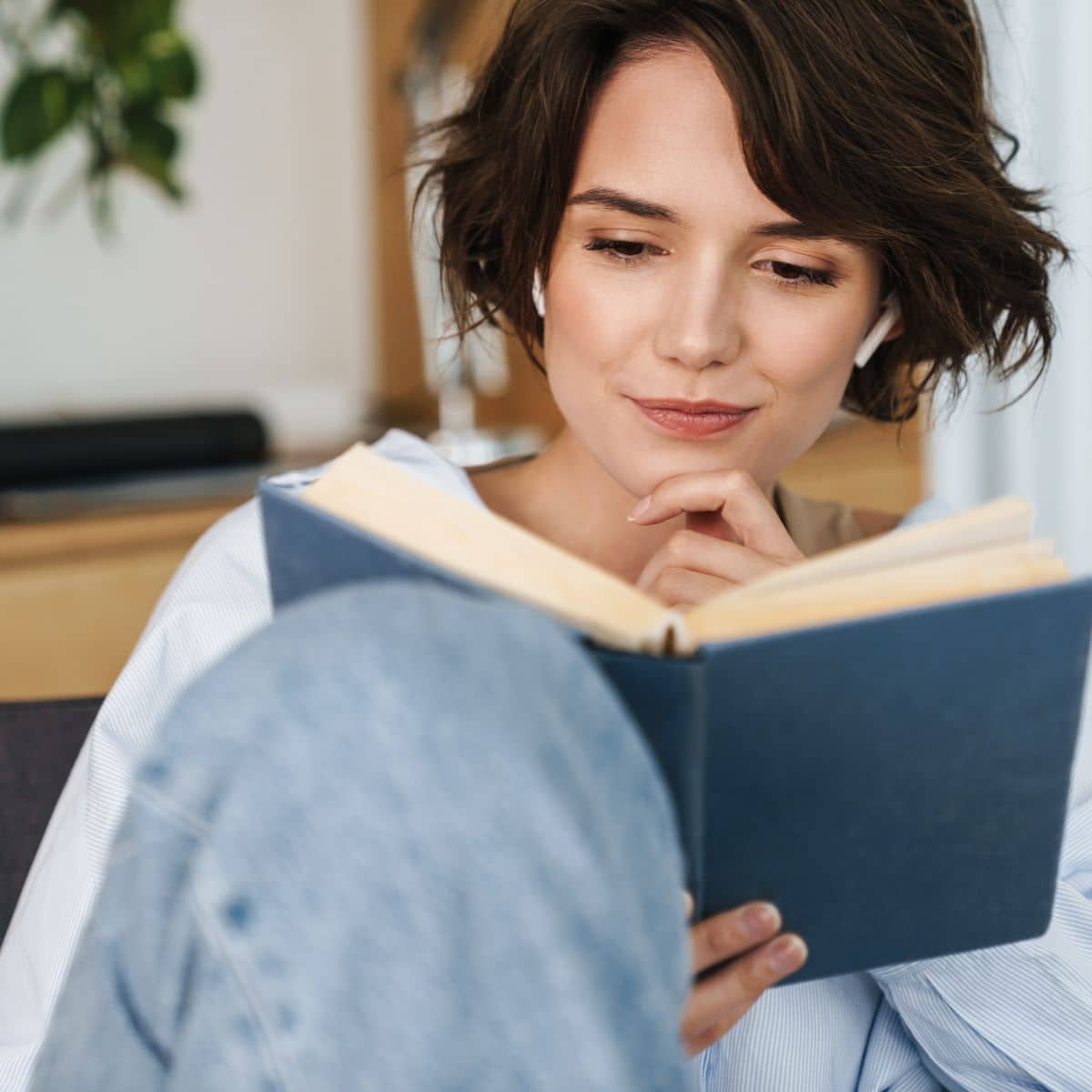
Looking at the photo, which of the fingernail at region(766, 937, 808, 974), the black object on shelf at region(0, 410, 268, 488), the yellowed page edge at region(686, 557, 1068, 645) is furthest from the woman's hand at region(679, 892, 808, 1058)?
the black object on shelf at region(0, 410, 268, 488)

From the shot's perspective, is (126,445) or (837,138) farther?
(126,445)

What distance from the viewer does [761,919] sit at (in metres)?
0.71

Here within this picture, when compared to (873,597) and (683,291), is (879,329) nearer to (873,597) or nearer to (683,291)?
(683,291)

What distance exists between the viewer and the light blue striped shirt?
93 cm

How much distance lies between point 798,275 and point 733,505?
18cm

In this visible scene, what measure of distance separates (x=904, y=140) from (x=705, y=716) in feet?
1.89

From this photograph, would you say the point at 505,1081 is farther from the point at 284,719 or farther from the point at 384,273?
the point at 384,273

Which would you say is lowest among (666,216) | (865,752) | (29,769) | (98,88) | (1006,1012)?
(1006,1012)

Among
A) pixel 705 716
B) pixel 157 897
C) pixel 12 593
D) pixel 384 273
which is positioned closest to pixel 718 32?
pixel 705 716

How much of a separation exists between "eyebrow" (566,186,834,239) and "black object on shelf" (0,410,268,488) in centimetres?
114

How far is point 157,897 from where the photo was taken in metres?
0.57

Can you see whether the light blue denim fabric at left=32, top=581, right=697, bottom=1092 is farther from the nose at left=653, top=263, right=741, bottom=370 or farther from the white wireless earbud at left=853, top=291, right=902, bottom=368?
the white wireless earbud at left=853, top=291, right=902, bottom=368

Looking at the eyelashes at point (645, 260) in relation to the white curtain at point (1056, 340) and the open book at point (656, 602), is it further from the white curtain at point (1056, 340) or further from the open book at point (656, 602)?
the white curtain at point (1056, 340)

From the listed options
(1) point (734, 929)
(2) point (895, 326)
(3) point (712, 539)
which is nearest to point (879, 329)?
(2) point (895, 326)
